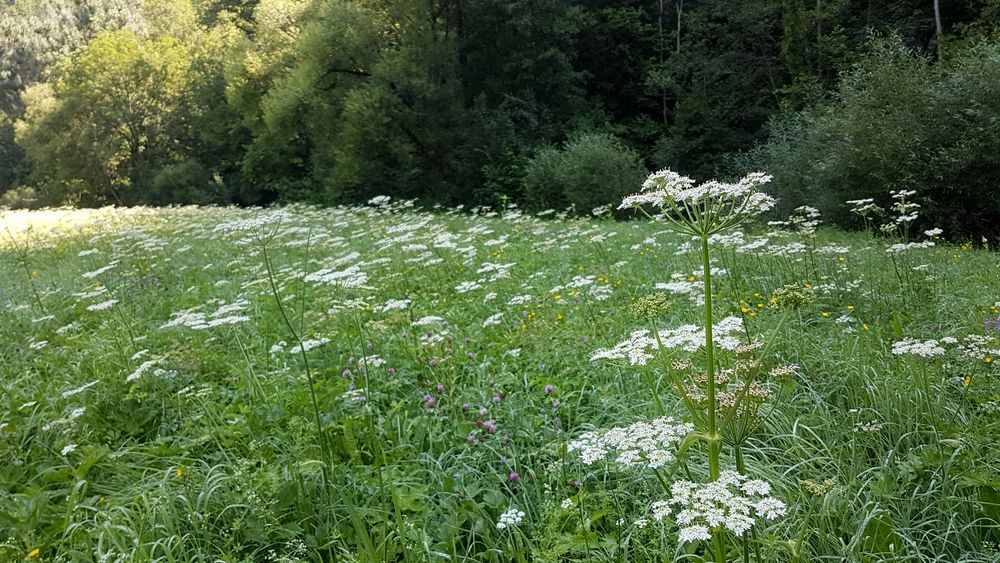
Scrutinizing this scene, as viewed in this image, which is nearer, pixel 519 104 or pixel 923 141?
pixel 923 141

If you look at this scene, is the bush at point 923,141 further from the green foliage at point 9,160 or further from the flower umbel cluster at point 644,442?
the green foliage at point 9,160

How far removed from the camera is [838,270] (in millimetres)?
5418

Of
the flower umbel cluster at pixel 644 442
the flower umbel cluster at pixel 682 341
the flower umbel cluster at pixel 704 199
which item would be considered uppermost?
the flower umbel cluster at pixel 704 199

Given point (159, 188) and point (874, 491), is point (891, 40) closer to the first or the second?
point (874, 491)

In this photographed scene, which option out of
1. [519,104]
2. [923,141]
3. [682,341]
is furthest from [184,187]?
[682,341]

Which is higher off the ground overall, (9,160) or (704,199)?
(704,199)

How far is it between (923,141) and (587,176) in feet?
31.6

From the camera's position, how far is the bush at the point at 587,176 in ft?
64.0

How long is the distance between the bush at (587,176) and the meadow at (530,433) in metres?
14.2

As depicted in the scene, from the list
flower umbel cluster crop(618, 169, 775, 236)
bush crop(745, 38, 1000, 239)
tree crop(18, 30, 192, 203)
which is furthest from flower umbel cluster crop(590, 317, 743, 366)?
tree crop(18, 30, 192, 203)

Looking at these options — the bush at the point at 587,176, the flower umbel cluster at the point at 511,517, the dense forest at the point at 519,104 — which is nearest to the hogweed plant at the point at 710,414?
the flower umbel cluster at the point at 511,517

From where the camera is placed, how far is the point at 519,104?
27.8m

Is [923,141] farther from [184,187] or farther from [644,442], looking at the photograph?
[184,187]

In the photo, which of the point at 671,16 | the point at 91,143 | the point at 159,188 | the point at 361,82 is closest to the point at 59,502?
the point at 361,82
